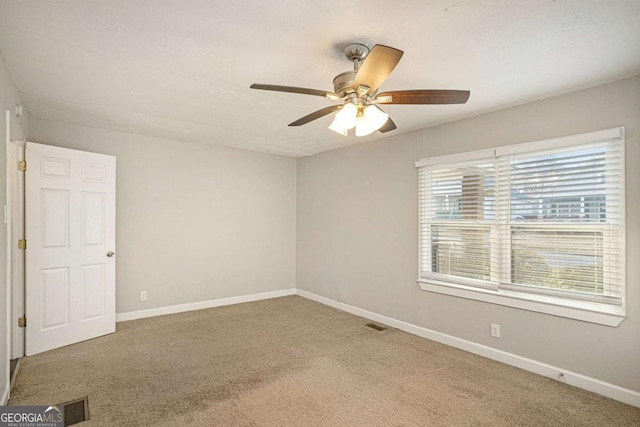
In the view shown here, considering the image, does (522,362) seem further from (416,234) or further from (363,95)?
(363,95)

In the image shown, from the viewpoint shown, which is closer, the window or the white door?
the window

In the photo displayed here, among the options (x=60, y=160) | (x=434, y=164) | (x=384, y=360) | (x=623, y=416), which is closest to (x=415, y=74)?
(x=434, y=164)

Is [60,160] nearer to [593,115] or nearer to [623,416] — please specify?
[593,115]

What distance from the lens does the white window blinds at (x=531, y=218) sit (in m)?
2.66

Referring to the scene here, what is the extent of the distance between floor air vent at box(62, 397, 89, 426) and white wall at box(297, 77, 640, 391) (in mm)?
3221

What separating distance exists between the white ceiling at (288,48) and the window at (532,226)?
0.57 m

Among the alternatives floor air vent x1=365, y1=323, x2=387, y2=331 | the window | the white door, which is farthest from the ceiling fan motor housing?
the white door

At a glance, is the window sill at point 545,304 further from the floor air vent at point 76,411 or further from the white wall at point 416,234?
the floor air vent at point 76,411

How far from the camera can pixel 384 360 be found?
127 inches

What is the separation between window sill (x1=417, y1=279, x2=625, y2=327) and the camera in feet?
8.54

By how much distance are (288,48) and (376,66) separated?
0.73 m

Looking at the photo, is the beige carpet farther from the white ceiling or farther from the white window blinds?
the white ceiling

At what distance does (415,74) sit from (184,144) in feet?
11.5

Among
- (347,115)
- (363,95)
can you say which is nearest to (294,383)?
(347,115)
